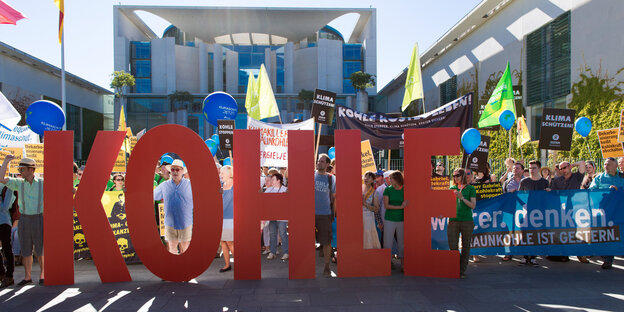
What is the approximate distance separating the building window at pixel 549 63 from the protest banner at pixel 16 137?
18.5m

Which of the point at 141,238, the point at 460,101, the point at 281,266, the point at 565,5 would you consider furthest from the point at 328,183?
the point at 565,5

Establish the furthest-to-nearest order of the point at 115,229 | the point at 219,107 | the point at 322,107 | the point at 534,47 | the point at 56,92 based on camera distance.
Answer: the point at 56,92, the point at 534,47, the point at 322,107, the point at 219,107, the point at 115,229

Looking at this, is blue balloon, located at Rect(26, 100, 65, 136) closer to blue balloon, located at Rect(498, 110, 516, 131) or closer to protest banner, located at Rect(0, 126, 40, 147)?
protest banner, located at Rect(0, 126, 40, 147)

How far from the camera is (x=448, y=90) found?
27.8 meters

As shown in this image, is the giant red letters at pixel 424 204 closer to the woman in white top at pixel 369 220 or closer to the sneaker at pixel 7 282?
the woman in white top at pixel 369 220

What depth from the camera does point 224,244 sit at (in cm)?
688

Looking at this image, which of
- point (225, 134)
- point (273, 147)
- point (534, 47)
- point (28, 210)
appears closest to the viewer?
point (28, 210)

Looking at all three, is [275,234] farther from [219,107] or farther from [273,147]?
[219,107]

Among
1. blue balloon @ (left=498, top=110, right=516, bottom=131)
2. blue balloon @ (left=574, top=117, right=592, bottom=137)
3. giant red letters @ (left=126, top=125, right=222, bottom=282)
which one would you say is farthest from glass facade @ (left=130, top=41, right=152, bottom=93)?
blue balloon @ (left=574, top=117, right=592, bottom=137)

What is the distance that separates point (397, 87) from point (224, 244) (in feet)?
118

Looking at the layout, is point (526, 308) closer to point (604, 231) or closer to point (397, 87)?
point (604, 231)

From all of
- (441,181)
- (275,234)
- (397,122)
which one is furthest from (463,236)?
(397,122)

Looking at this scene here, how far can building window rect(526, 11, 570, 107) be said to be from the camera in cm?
1614

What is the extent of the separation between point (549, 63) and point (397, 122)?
1123 cm
